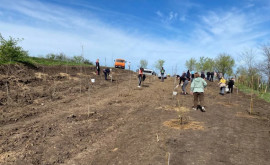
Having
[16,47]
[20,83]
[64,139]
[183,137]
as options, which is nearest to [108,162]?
[64,139]

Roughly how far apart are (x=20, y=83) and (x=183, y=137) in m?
11.6

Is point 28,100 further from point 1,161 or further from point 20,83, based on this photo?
point 1,161

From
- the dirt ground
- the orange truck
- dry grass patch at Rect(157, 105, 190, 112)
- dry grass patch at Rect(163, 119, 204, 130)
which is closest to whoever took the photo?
the dirt ground

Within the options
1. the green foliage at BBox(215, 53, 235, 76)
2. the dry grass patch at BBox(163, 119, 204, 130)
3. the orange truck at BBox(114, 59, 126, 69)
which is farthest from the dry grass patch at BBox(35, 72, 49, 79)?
the green foliage at BBox(215, 53, 235, 76)

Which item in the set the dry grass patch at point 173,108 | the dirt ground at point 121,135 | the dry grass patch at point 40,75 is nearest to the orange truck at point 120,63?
the dry grass patch at point 40,75

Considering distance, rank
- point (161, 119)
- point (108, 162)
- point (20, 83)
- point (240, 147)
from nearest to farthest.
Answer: point (108, 162) < point (240, 147) < point (161, 119) < point (20, 83)

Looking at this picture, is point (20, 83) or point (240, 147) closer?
point (240, 147)

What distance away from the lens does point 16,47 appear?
15688 mm

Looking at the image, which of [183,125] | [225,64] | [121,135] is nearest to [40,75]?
[121,135]

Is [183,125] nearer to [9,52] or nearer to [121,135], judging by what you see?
[121,135]

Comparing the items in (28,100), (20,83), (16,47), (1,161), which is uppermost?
(16,47)

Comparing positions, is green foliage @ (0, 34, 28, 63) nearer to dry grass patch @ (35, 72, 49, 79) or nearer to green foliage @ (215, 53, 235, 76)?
dry grass patch @ (35, 72, 49, 79)

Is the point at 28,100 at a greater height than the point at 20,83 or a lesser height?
lesser

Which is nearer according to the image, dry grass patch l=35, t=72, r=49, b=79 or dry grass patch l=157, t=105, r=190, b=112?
dry grass patch l=157, t=105, r=190, b=112
